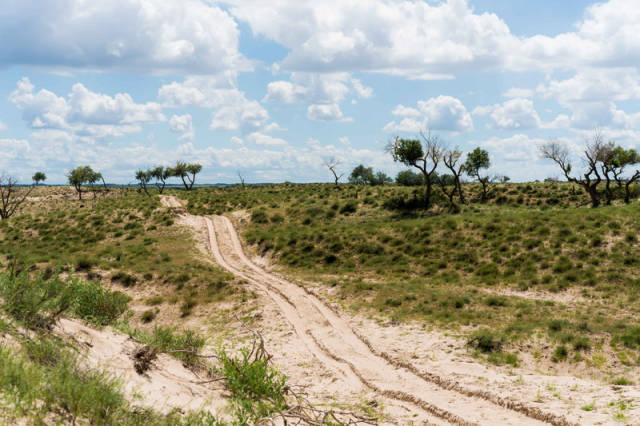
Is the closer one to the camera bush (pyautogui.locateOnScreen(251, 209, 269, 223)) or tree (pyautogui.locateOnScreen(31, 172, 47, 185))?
bush (pyautogui.locateOnScreen(251, 209, 269, 223))

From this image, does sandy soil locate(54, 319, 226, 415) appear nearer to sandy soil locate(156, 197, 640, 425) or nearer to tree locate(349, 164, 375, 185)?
sandy soil locate(156, 197, 640, 425)

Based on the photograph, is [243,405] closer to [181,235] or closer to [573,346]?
[573,346]

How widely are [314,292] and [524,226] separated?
1766cm

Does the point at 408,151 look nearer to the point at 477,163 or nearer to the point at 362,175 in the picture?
the point at 477,163

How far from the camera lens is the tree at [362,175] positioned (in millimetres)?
142500

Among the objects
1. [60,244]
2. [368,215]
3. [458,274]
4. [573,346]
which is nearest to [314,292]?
[458,274]

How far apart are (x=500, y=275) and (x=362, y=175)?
120m

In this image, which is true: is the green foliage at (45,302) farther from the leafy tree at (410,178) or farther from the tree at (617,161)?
the leafy tree at (410,178)

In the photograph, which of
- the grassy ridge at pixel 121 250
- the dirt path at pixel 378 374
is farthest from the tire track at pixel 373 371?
the grassy ridge at pixel 121 250

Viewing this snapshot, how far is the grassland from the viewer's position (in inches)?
592

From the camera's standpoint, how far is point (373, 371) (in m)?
13.5

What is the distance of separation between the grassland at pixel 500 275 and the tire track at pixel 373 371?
7.60ft

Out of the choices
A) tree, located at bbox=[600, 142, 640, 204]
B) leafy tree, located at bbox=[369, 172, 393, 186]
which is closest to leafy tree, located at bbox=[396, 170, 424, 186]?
leafy tree, located at bbox=[369, 172, 393, 186]

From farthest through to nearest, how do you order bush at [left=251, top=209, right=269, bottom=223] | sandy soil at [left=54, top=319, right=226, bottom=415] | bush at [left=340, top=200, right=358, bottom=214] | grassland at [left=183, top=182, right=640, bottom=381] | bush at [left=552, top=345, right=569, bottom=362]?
bush at [left=340, top=200, right=358, bottom=214]
bush at [left=251, top=209, right=269, bottom=223]
grassland at [left=183, top=182, right=640, bottom=381]
bush at [left=552, top=345, right=569, bottom=362]
sandy soil at [left=54, top=319, right=226, bottom=415]
